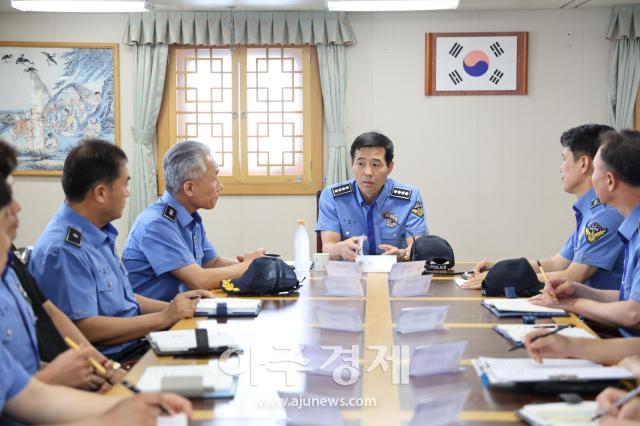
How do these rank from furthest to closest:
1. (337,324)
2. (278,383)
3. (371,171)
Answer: (371,171)
(337,324)
(278,383)

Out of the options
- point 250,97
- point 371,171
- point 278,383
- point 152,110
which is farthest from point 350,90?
point 278,383

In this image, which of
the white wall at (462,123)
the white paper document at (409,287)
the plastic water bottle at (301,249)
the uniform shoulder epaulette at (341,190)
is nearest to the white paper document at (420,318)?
the white paper document at (409,287)

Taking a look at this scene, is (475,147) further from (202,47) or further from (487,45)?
(202,47)

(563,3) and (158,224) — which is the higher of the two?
(563,3)

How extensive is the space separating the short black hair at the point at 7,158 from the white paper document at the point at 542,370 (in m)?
1.47

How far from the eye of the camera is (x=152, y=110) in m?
6.46

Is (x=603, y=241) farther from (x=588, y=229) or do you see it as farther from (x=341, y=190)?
(x=341, y=190)

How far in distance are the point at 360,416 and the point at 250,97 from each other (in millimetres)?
5206

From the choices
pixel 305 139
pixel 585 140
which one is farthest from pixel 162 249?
pixel 305 139

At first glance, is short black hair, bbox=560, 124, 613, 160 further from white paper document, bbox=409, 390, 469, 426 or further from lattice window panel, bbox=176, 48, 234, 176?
lattice window panel, bbox=176, 48, 234, 176

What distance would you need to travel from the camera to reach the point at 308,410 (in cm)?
154

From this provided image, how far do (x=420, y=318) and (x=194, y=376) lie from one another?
2.87ft

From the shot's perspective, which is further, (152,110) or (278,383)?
(152,110)

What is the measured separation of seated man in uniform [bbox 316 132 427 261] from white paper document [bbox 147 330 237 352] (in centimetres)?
223
